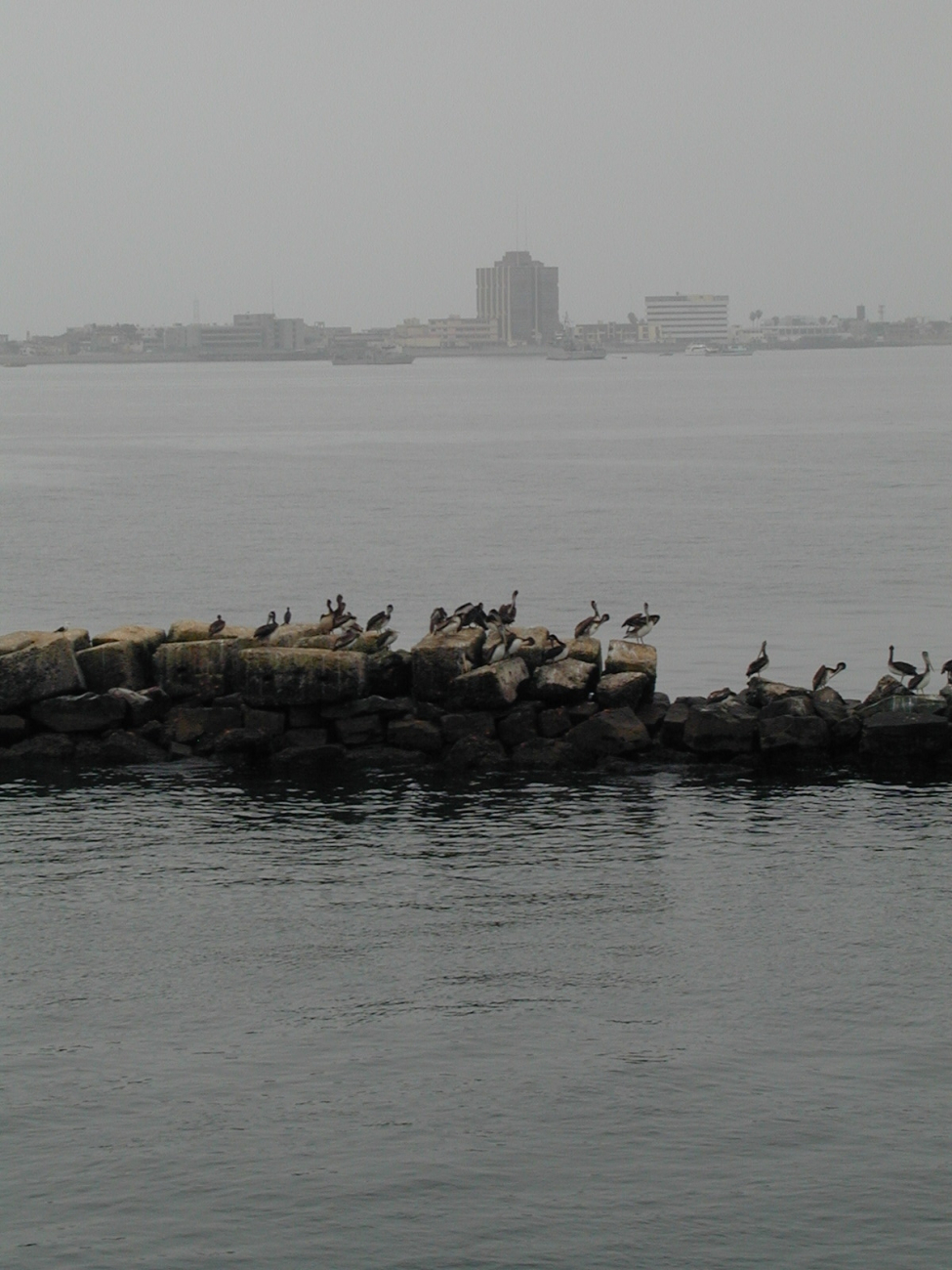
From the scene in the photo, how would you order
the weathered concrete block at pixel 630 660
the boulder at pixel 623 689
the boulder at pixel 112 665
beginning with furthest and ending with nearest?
the boulder at pixel 112 665 → the weathered concrete block at pixel 630 660 → the boulder at pixel 623 689

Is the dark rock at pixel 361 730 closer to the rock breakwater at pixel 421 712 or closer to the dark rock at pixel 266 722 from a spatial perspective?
the rock breakwater at pixel 421 712

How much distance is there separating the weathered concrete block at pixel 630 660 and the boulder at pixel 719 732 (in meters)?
1.31

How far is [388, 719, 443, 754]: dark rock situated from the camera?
104 ft

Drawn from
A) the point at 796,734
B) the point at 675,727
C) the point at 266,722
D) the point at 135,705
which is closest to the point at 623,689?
the point at 675,727

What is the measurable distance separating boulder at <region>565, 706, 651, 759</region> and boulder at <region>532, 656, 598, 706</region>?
639mm

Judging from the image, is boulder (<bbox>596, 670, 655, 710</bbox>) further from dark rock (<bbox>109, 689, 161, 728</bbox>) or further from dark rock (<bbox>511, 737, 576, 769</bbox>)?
dark rock (<bbox>109, 689, 161, 728</bbox>)

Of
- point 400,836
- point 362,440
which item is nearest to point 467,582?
point 400,836

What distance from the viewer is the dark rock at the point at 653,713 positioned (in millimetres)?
32000

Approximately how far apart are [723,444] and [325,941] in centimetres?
10576

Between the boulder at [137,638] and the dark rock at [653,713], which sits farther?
the boulder at [137,638]

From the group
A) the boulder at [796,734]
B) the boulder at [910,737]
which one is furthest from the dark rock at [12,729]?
the boulder at [910,737]

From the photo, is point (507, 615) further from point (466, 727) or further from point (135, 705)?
point (135, 705)

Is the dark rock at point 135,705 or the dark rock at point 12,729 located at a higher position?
the dark rock at point 135,705

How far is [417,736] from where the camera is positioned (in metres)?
31.9
